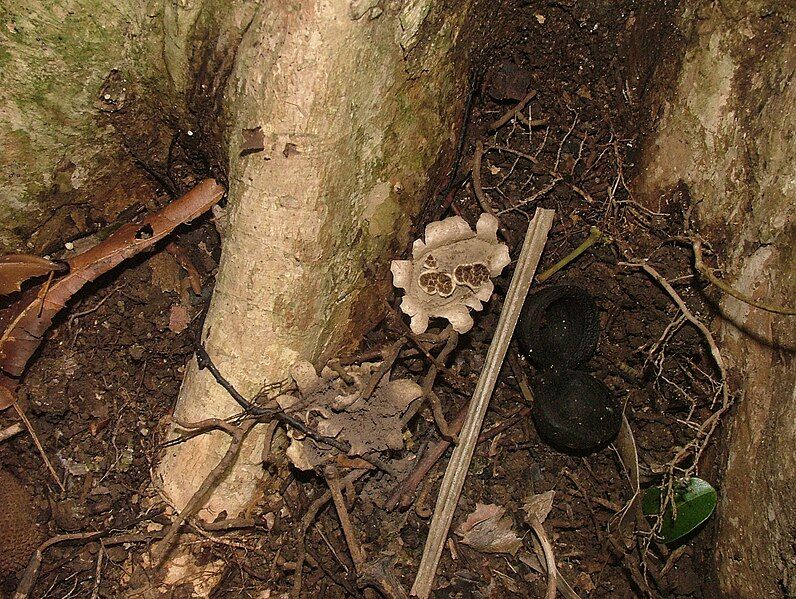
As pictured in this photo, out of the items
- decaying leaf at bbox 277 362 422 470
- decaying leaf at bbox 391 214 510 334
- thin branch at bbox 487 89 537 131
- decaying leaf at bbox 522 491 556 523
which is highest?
thin branch at bbox 487 89 537 131

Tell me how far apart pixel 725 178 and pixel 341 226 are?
148 cm

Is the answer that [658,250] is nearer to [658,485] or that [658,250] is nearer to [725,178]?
[725,178]

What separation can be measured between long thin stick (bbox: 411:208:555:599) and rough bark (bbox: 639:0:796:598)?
0.58 meters

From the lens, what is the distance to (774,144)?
2.47 metres

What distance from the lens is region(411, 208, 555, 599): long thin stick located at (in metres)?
2.80

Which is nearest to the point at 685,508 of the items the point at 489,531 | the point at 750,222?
the point at 489,531

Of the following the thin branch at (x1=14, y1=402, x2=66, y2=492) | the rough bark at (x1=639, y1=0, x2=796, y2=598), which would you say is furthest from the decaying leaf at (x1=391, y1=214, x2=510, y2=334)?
the thin branch at (x1=14, y1=402, x2=66, y2=492)

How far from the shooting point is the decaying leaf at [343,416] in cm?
274

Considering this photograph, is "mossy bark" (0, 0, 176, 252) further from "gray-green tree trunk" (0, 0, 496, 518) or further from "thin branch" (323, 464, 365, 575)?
"thin branch" (323, 464, 365, 575)

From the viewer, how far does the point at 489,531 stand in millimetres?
2873

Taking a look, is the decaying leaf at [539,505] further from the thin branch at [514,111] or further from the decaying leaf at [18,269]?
the decaying leaf at [18,269]

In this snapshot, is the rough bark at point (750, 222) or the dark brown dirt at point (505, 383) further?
the dark brown dirt at point (505, 383)

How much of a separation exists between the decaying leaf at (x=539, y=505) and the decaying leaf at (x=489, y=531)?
0.30ft

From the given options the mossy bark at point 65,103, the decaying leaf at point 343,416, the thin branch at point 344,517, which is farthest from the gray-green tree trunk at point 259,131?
the thin branch at point 344,517
